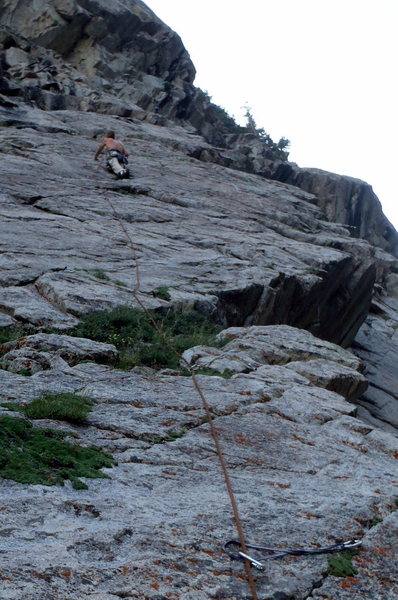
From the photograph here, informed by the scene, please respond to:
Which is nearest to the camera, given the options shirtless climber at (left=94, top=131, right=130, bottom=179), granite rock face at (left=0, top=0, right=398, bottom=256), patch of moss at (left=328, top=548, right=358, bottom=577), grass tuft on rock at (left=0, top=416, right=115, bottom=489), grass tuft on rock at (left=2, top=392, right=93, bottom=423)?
patch of moss at (left=328, top=548, right=358, bottom=577)

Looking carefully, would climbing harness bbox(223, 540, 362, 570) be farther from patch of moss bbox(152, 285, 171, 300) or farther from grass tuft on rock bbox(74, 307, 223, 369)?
patch of moss bbox(152, 285, 171, 300)

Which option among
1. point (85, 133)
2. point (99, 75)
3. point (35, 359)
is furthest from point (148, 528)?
point (99, 75)

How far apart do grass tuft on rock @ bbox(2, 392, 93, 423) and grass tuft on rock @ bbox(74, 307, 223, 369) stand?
A: 2402mm

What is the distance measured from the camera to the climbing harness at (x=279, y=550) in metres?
4.36

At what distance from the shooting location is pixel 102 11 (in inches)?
1331

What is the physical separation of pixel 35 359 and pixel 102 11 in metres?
29.6

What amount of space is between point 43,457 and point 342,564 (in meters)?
2.32

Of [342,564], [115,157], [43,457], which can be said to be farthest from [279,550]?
[115,157]

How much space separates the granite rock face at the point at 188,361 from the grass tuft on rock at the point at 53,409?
9cm

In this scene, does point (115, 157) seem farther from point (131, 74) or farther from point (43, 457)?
point (131, 74)

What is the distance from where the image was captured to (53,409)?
634 cm

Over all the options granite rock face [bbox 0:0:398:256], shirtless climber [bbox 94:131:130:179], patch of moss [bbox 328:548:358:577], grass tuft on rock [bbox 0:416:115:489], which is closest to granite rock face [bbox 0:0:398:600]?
patch of moss [bbox 328:548:358:577]

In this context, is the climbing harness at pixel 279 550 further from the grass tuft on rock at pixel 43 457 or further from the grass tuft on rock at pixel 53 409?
the grass tuft on rock at pixel 53 409

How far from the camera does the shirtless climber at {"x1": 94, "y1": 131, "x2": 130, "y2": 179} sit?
19.4 meters
